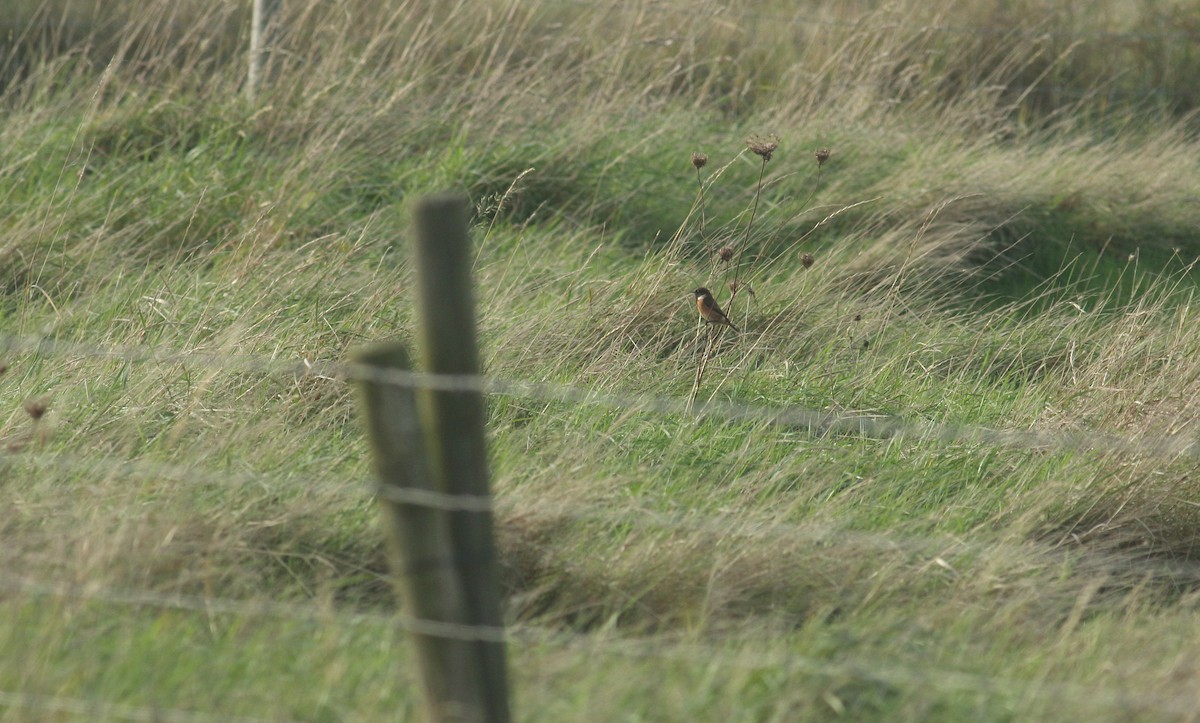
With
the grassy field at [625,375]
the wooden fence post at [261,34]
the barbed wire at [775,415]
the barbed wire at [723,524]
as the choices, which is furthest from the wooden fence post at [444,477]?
the wooden fence post at [261,34]

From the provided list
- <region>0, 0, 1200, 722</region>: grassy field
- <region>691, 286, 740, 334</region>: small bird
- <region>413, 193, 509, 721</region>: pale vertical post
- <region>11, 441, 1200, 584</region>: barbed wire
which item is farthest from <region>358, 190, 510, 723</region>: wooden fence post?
<region>691, 286, 740, 334</region>: small bird

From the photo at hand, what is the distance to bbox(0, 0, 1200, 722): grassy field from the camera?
8.18 feet

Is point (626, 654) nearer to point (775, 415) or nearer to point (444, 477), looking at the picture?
point (444, 477)

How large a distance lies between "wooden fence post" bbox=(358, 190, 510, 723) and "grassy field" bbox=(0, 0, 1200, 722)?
0.30 meters

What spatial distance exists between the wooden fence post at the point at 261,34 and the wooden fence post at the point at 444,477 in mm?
4100

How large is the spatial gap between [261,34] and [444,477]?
14.4ft

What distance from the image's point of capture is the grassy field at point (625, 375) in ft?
8.18

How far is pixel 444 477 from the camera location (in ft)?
6.63

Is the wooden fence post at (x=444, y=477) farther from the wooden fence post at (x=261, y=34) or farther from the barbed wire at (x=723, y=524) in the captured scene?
the wooden fence post at (x=261, y=34)

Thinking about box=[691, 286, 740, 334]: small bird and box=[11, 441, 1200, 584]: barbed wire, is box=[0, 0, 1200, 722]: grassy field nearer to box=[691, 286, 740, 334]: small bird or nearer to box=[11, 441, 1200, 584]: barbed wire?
box=[11, 441, 1200, 584]: barbed wire

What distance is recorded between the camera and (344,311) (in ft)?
13.8

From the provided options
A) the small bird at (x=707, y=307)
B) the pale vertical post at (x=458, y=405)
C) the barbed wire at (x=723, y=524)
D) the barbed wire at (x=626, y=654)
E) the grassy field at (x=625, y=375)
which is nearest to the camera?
the pale vertical post at (x=458, y=405)

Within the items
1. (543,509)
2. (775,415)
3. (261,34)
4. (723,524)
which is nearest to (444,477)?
(543,509)

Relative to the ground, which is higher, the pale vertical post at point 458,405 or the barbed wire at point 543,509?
the pale vertical post at point 458,405
